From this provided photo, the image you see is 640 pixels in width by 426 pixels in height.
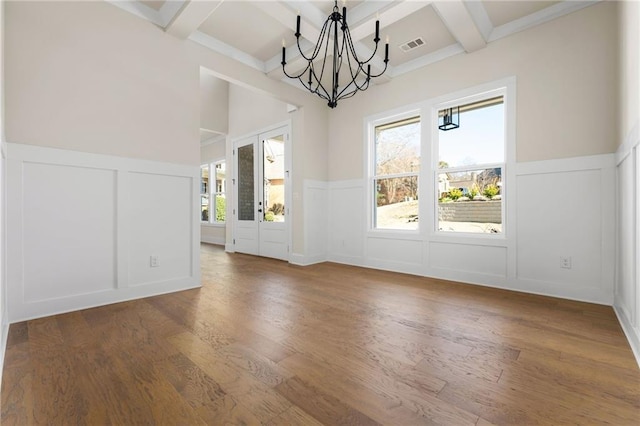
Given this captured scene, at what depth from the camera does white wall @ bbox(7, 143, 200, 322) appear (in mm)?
2256

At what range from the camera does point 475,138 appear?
3.51 m

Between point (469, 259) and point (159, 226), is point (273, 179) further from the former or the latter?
point (469, 259)

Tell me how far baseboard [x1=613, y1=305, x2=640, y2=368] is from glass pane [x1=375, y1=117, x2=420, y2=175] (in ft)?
8.11

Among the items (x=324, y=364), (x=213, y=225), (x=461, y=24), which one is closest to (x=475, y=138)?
(x=461, y=24)

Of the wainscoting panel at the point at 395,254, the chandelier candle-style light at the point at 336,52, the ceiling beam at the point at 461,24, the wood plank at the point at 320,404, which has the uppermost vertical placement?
the ceiling beam at the point at 461,24

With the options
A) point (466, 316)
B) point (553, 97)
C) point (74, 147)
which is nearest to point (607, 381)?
point (466, 316)

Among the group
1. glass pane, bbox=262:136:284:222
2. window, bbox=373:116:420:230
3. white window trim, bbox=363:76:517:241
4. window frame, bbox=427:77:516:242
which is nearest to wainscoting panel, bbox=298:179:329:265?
glass pane, bbox=262:136:284:222

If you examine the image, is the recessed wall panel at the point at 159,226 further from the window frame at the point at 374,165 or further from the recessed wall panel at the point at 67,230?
the window frame at the point at 374,165

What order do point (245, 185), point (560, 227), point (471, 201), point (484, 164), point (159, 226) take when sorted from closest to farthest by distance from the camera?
point (560, 227) < point (159, 226) < point (484, 164) < point (471, 201) < point (245, 185)

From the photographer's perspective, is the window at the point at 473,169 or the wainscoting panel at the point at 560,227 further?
the window at the point at 473,169

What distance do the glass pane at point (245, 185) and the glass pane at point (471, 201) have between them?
11.8ft

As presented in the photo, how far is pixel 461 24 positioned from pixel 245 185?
4.43 meters

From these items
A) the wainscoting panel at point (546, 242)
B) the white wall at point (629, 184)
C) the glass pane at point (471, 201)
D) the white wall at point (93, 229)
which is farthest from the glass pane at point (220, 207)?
the white wall at point (629, 184)

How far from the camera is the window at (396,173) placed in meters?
4.05
